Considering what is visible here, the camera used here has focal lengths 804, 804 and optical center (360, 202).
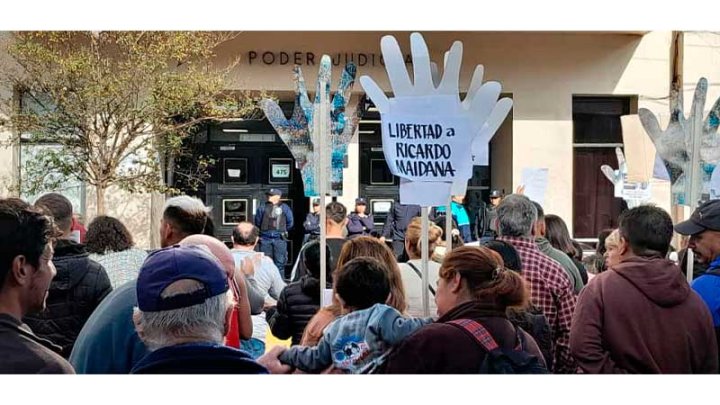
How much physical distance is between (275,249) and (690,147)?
9.36 meters

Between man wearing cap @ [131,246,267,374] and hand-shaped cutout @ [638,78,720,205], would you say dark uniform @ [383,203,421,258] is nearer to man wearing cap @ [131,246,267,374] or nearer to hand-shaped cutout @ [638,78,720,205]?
hand-shaped cutout @ [638,78,720,205]

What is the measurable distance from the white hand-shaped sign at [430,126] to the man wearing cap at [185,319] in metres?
2.35

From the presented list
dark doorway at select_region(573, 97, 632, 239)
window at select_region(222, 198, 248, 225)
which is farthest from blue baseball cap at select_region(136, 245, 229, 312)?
dark doorway at select_region(573, 97, 632, 239)

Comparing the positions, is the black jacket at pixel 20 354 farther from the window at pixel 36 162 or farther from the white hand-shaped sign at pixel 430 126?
the window at pixel 36 162

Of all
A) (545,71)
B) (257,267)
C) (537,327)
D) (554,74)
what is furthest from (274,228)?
(537,327)

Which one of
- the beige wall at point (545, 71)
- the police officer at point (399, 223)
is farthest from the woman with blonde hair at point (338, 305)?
the beige wall at point (545, 71)

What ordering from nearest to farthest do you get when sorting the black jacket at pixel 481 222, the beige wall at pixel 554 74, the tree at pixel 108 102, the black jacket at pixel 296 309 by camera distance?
the black jacket at pixel 296 309, the tree at pixel 108 102, the black jacket at pixel 481 222, the beige wall at pixel 554 74

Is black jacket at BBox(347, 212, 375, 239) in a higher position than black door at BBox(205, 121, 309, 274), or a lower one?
lower

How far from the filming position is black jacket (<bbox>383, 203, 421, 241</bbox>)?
13617mm

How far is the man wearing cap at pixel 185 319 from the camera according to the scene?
2309 millimetres

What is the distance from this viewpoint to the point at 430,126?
4652 mm

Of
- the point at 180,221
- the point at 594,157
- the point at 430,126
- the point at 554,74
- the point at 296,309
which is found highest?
the point at 554,74

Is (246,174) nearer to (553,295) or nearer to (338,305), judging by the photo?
(553,295)

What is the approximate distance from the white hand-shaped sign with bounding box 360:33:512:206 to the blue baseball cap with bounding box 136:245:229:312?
232 cm
